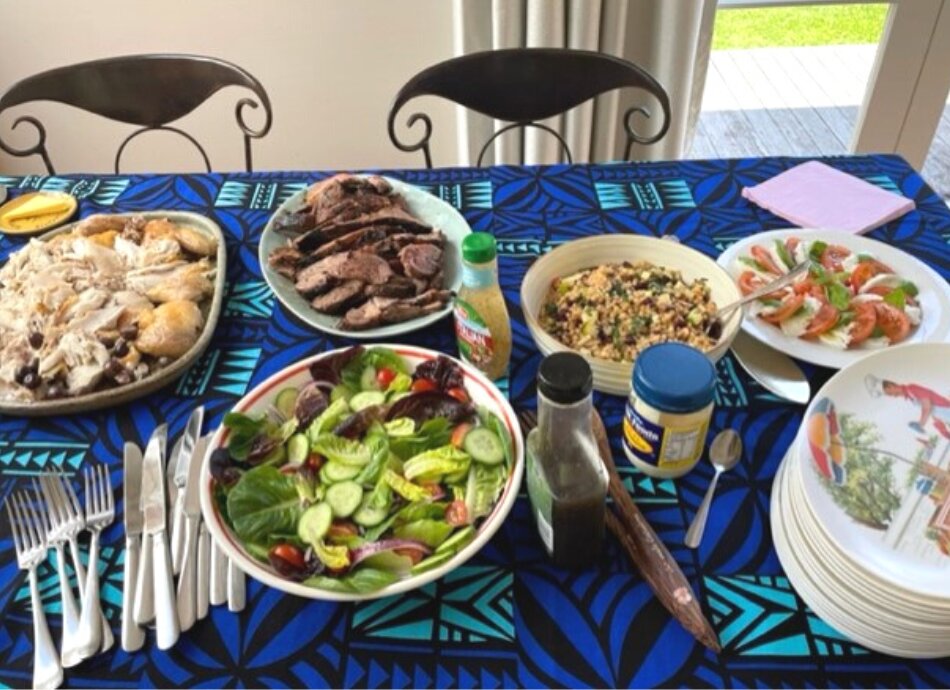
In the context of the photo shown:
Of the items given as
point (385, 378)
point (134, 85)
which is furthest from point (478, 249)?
point (134, 85)

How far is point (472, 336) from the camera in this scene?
91 cm

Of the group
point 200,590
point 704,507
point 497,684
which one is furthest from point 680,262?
point 200,590

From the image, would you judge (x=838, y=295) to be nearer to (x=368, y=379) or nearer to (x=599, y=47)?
(x=368, y=379)

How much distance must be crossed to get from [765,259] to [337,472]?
0.68 m

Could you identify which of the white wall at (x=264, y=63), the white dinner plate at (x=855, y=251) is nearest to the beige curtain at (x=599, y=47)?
the white wall at (x=264, y=63)

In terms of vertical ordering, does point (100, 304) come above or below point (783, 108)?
above

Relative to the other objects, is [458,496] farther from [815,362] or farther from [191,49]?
[191,49]

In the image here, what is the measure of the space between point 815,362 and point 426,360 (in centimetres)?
48

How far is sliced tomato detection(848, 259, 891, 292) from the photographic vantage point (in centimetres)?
105

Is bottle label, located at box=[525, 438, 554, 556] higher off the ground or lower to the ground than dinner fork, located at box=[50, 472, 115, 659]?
higher

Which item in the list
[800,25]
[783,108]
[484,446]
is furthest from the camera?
[783,108]

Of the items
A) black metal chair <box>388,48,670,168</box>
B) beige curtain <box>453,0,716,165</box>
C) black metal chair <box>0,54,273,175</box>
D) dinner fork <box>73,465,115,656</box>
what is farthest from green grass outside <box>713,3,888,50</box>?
dinner fork <box>73,465,115,656</box>

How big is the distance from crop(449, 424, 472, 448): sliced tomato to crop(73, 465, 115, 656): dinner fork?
0.38 m

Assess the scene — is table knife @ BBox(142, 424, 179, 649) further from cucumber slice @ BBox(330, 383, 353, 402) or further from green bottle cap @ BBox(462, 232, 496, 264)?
green bottle cap @ BBox(462, 232, 496, 264)
